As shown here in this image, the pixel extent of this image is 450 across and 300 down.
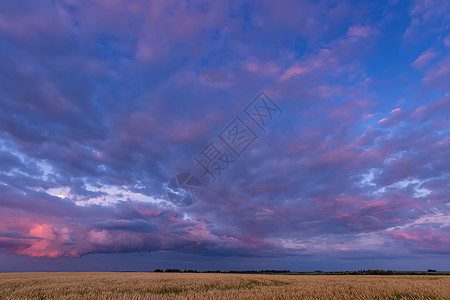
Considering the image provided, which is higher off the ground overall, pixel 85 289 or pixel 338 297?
pixel 338 297

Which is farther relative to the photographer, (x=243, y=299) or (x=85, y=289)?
(x=85, y=289)

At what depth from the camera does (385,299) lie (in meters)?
12.0

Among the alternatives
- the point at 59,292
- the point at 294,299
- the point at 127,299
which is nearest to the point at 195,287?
the point at 59,292

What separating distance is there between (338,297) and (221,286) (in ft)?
44.6

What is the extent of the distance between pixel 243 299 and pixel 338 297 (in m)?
4.59

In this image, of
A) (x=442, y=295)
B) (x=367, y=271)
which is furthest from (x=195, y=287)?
(x=367, y=271)

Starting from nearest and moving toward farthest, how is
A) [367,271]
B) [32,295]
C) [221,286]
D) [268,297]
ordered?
[268,297] → [32,295] → [221,286] → [367,271]

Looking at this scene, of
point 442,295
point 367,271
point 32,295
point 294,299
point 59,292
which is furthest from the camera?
point 367,271

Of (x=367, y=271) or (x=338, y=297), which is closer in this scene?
(x=338, y=297)

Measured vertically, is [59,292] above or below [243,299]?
below

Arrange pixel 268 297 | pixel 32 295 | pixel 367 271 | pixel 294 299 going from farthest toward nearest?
pixel 367 271
pixel 32 295
pixel 268 297
pixel 294 299

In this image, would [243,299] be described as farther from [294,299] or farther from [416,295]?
[416,295]

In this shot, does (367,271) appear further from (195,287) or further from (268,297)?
(268,297)

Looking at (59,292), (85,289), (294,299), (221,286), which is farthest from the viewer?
(221,286)
